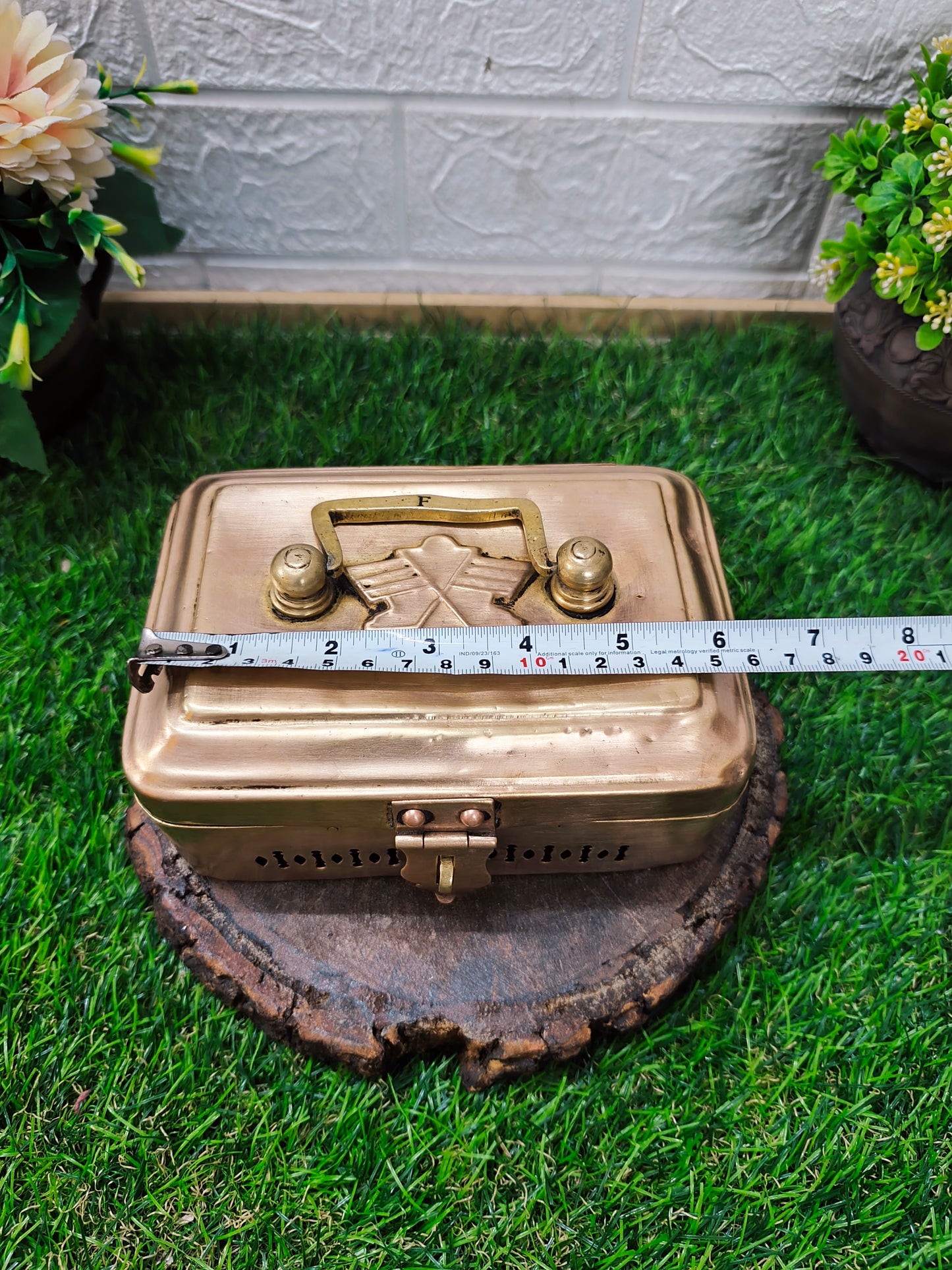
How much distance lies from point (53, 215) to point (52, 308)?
155 mm

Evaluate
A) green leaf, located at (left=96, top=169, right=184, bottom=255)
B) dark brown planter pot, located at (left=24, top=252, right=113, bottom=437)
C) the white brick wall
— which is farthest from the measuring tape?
the white brick wall

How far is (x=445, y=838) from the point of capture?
1.10 meters

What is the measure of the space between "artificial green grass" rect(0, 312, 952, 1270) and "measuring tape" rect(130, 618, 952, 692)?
443 mm

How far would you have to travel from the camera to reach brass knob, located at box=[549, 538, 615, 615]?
1.13 metres

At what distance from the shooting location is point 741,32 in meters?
1.75

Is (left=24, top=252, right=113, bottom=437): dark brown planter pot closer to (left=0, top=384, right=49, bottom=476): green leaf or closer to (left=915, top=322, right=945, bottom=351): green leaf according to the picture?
(left=0, top=384, right=49, bottom=476): green leaf

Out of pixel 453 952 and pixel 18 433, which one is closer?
pixel 453 952

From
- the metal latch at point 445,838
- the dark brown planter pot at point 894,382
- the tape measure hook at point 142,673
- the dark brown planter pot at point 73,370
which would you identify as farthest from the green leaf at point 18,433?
the dark brown planter pot at point 894,382

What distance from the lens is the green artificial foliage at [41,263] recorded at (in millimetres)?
1499

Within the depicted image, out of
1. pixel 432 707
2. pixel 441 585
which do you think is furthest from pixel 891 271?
pixel 432 707

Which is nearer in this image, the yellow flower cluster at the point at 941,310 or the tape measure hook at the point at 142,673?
the tape measure hook at the point at 142,673

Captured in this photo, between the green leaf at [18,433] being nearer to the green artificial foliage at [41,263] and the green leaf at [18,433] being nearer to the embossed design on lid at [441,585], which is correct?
the green artificial foliage at [41,263]

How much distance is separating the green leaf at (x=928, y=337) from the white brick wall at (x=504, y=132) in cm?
61

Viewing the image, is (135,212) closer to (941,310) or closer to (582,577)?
(582,577)
